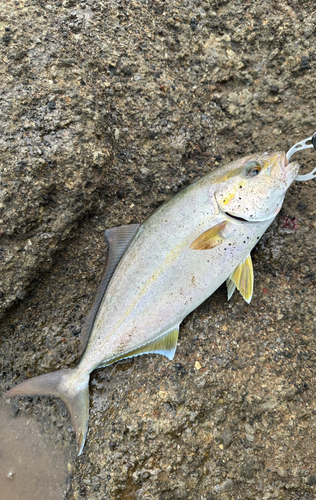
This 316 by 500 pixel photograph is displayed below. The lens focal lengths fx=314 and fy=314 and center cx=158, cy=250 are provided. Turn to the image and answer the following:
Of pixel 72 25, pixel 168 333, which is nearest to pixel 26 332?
pixel 168 333

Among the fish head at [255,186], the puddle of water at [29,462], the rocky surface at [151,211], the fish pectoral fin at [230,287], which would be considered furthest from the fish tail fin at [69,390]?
the fish head at [255,186]

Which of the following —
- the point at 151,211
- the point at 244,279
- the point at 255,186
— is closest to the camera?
the point at 255,186

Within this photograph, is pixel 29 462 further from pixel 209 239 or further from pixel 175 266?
pixel 209 239

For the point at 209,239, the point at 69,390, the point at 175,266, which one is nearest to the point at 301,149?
the point at 209,239

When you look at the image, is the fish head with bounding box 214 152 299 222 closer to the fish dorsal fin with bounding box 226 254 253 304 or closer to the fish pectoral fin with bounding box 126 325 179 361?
the fish dorsal fin with bounding box 226 254 253 304

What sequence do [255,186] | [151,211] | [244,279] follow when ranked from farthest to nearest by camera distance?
[151,211] < [244,279] < [255,186]

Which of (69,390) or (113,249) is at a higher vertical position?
(113,249)

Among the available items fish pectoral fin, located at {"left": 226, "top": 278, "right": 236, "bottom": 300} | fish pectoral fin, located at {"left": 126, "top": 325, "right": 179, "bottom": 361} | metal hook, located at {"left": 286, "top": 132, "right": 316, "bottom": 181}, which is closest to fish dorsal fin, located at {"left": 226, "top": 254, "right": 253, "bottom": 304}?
fish pectoral fin, located at {"left": 226, "top": 278, "right": 236, "bottom": 300}
